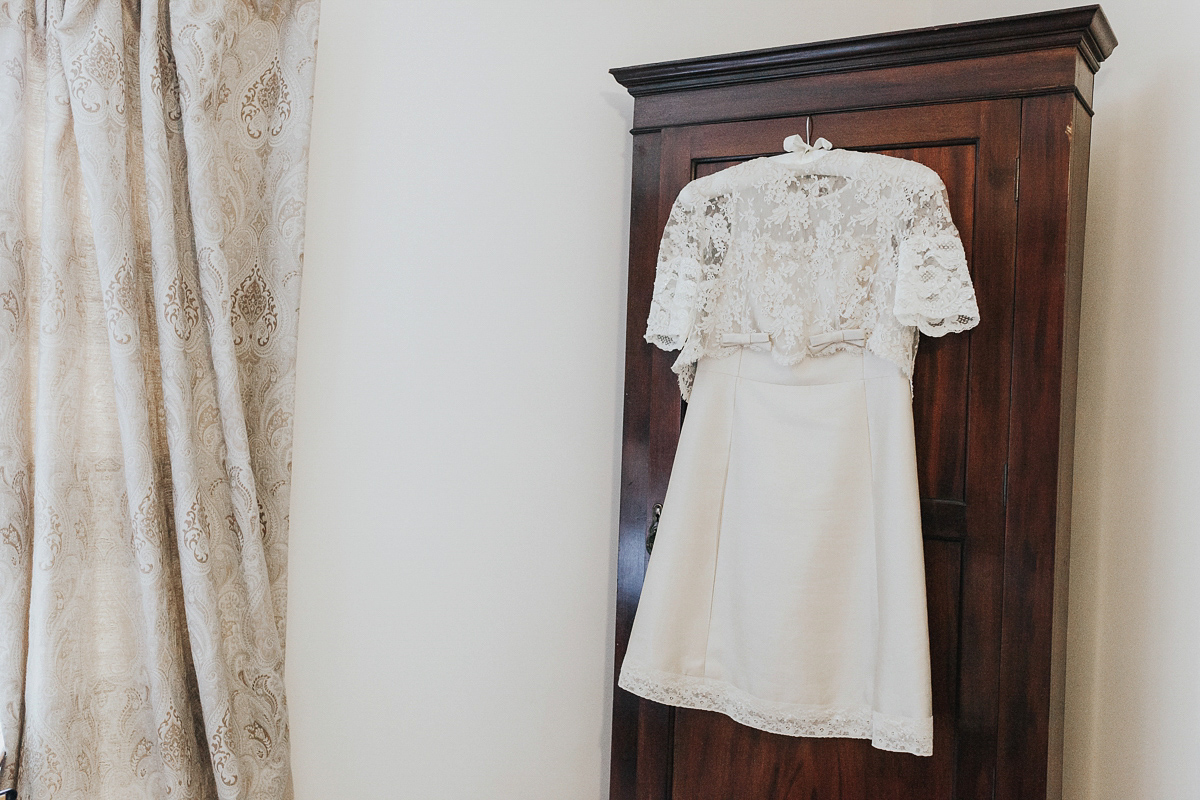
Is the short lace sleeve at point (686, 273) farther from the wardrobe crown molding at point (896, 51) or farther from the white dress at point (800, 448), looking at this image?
the wardrobe crown molding at point (896, 51)

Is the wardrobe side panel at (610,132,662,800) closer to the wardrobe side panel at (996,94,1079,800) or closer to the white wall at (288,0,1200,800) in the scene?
the white wall at (288,0,1200,800)

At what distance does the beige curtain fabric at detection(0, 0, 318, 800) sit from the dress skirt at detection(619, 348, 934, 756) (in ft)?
2.32

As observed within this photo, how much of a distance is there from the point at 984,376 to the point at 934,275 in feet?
0.65

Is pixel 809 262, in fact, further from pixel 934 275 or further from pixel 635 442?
pixel 635 442

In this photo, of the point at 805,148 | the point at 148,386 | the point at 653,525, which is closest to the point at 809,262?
the point at 805,148

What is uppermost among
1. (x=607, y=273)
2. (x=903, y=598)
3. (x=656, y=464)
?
(x=607, y=273)

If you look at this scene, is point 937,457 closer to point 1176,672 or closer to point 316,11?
point 1176,672

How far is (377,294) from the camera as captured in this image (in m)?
1.55

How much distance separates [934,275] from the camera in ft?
4.52

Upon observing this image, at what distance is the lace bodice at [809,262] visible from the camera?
4.56 ft

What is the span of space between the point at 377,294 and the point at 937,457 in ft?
3.43

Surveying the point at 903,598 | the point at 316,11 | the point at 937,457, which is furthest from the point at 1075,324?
the point at 316,11

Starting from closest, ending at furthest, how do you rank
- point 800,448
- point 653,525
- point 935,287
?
point 935,287, point 800,448, point 653,525

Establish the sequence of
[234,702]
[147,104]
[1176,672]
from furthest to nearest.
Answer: [1176,672] < [234,702] < [147,104]
